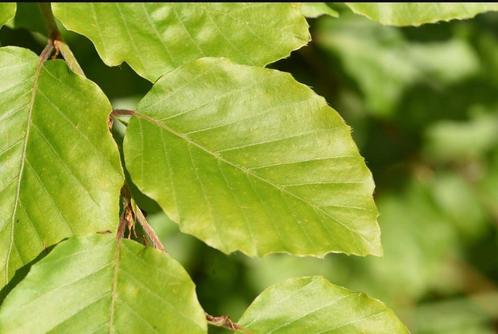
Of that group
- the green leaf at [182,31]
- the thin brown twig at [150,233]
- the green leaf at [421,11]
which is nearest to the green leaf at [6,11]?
the green leaf at [182,31]

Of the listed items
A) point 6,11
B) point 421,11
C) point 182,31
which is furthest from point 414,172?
point 6,11

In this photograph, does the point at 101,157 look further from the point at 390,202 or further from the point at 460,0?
the point at 390,202

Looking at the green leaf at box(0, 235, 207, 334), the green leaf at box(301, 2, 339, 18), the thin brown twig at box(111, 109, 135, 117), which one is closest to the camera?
the green leaf at box(0, 235, 207, 334)

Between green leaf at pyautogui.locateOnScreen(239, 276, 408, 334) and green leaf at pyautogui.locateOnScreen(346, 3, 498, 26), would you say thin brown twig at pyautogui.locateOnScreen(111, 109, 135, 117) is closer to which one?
green leaf at pyautogui.locateOnScreen(239, 276, 408, 334)

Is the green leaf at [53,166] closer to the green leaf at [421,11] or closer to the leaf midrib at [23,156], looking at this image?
the leaf midrib at [23,156]

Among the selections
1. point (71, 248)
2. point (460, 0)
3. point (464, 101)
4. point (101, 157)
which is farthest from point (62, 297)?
point (464, 101)

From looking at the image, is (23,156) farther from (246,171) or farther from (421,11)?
(421,11)

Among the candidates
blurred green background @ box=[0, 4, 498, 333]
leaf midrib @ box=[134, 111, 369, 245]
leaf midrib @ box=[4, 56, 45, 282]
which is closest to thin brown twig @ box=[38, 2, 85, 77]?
leaf midrib @ box=[4, 56, 45, 282]
